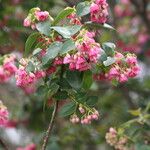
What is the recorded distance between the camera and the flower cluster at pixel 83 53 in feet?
6.66

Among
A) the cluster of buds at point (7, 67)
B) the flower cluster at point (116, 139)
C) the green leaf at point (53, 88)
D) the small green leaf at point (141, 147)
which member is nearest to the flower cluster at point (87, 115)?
the green leaf at point (53, 88)

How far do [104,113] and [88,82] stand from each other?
2.64 metres

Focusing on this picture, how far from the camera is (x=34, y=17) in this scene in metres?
2.28

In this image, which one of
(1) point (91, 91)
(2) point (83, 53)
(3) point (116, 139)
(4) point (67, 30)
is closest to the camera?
(2) point (83, 53)

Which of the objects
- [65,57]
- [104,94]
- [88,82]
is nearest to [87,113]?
[88,82]

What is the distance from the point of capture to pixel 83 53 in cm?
204

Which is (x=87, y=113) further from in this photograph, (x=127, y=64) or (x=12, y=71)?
(x=12, y=71)

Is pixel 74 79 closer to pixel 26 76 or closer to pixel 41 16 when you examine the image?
pixel 26 76

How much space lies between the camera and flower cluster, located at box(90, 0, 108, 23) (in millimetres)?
2205

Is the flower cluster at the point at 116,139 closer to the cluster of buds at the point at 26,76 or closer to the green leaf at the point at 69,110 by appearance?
the green leaf at the point at 69,110

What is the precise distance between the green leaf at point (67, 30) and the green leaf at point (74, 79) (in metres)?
0.18

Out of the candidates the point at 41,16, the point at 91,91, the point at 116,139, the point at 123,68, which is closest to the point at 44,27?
the point at 41,16

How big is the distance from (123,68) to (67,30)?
0.30m

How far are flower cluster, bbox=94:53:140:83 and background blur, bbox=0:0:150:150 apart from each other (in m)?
Result: 0.84
